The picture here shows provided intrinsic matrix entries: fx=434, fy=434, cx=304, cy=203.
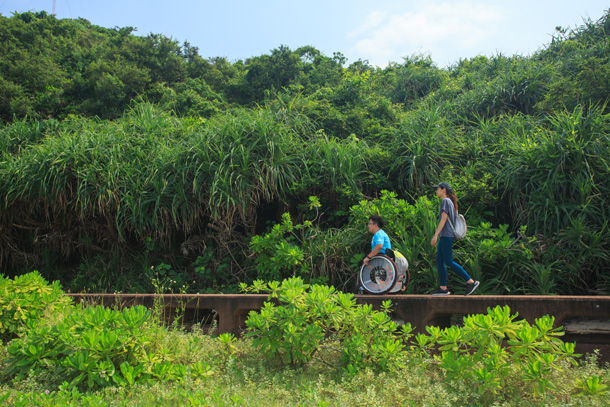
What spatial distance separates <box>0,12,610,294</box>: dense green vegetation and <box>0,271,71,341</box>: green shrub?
175cm

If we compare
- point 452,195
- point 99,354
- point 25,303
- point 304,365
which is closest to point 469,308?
point 452,195

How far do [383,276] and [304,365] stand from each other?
1.59m

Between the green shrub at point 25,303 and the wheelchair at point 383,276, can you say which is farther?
the wheelchair at point 383,276

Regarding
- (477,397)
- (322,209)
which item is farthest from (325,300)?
(322,209)

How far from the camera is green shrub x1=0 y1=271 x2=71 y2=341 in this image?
444cm

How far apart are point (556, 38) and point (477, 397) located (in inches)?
508

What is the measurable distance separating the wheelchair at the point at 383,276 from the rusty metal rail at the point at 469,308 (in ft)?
1.04

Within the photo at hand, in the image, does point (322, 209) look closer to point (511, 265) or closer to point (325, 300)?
point (511, 265)

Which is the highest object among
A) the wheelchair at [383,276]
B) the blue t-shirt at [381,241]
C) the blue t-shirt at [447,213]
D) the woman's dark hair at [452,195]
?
the woman's dark hair at [452,195]

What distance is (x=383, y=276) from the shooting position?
196 inches

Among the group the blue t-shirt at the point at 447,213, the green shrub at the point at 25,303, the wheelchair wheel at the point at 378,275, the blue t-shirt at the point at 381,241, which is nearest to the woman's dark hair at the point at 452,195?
the blue t-shirt at the point at 447,213

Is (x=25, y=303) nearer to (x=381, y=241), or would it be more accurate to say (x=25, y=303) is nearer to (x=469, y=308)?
(x=381, y=241)

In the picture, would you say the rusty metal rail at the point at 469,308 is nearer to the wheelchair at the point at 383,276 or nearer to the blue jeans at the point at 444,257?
the wheelchair at the point at 383,276

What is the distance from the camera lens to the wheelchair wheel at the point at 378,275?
16.1ft
